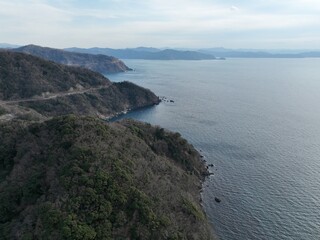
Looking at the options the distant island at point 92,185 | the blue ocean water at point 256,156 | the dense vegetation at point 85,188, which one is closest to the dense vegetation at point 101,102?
the blue ocean water at point 256,156

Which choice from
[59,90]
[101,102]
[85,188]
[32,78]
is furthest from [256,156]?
[32,78]

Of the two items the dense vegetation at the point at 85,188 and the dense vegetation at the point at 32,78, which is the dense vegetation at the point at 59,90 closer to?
the dense vegetation at the point at 32,78

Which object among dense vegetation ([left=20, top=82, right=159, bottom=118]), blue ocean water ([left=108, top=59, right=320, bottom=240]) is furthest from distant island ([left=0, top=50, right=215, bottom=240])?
dense vegetation ([left=20, top=82, right=159, bottom=118])

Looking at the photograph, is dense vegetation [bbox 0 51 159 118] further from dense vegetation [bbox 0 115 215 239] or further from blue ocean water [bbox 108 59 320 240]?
dense vegetation [bbox 0 115 215 239]

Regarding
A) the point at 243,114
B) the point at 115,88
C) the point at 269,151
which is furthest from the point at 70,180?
the point at 115,88

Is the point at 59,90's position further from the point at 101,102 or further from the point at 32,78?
the point at 101,102

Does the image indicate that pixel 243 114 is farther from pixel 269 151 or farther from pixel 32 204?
pixel 32 204
